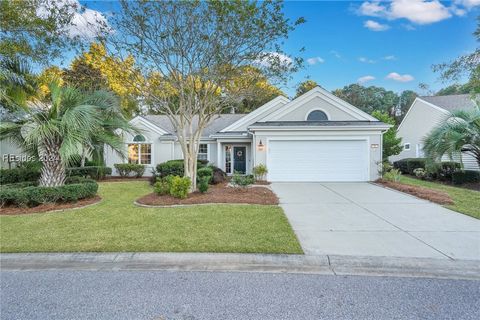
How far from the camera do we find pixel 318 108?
48.6 feet

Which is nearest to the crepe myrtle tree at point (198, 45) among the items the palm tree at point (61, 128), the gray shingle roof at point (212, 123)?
the palm tree at point (61, 128)

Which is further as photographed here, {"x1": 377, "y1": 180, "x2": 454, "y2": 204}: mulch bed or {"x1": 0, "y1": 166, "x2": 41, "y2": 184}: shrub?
{"x1": 0, "y1": 166, "x2": 41, "y2": 184}: shrub

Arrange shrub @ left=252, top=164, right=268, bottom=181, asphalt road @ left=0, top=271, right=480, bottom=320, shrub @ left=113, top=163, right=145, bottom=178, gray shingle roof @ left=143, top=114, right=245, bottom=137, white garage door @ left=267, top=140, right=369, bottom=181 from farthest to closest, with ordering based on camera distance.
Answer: gray shingle roof @ left=143, top=114, right=245, bottom=137
shrub @ left=113, top=163, right=145, bottom=178
white garage door @ left=267, top=140, right=369, bottom=181
shrub @ left=252, top=164, right=268, bottom=181
asphalt road @ left=0, top=271, right=480, bottom=320

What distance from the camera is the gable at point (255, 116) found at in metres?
17.2

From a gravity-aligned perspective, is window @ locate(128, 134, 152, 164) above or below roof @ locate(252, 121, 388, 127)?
below

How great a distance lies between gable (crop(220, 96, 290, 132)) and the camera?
17.2 metres

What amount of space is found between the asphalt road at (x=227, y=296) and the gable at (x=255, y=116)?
1390 cm

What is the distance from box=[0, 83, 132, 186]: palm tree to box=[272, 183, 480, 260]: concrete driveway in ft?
20.9

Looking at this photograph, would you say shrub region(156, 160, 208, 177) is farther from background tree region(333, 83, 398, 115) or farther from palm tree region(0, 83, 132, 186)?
background tree region(333, 83, 398, 115)

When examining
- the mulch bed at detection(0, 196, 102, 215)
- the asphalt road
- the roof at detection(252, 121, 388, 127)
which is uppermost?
the roof at detection(252, 121, 388, 127)

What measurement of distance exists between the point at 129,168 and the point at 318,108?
39.2 feet

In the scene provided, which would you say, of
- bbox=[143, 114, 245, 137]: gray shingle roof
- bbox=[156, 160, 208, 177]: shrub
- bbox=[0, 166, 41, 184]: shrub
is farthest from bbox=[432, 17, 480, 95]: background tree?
bbox=[0, 166, 41, 184]: shrub

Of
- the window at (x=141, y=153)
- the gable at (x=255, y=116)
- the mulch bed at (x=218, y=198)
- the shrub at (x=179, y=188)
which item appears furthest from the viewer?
the window at (x=141, y=153)

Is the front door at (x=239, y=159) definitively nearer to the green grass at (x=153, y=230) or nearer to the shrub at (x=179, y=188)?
the shrub at (x=179, y=188)
